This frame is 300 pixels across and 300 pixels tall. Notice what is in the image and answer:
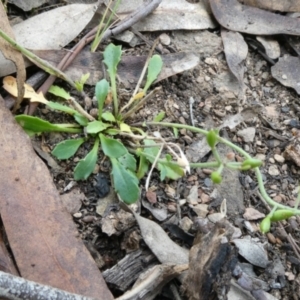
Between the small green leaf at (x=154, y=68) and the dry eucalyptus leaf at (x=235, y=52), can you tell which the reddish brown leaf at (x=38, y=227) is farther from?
the dry eucalyptus leaf at (x=235, y=52)

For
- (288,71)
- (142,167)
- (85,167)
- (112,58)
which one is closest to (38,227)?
(85,167)

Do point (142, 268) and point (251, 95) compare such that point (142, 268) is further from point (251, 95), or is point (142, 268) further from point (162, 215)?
point (251, 95)

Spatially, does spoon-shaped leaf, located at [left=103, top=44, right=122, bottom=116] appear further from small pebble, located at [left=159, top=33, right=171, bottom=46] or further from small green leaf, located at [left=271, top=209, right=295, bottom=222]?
small green leaf, located at [left=271, top=209, right=295, bottom=222]

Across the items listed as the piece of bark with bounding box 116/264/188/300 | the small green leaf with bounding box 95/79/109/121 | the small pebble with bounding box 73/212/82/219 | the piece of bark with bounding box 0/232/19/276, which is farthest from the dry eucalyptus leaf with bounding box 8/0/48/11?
the piece of bark with bounding box 116/264/188/300

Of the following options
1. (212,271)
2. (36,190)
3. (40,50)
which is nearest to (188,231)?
(212,271)

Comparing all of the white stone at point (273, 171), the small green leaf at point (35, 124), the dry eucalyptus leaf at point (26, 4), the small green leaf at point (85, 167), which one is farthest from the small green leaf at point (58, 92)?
the white stone at point (273, 171)

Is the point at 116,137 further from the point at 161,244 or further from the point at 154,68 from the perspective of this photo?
the point at 161,244
